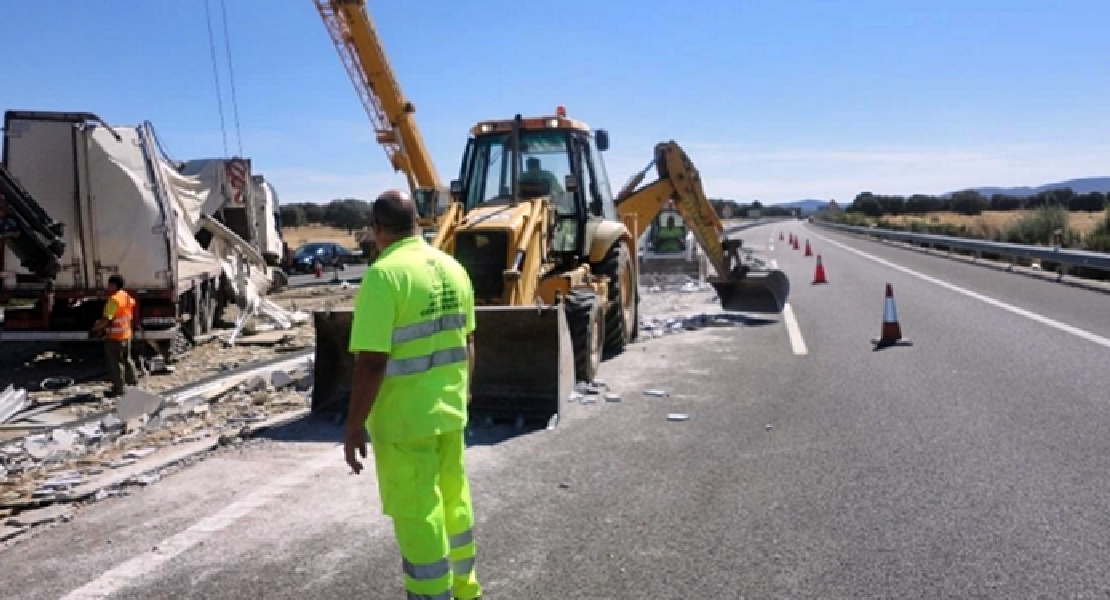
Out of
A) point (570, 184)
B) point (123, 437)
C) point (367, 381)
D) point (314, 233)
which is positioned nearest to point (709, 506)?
point (367, 381)

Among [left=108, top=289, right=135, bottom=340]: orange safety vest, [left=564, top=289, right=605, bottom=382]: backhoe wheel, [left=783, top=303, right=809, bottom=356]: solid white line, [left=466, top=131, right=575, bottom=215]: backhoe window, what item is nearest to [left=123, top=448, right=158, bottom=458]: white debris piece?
[left=108, top=289, right=135, bottom=340]: orange safety vest

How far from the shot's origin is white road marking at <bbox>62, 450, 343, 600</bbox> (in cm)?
477

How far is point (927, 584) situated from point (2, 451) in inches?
300

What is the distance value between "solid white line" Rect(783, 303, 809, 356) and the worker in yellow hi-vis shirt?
27.1ft

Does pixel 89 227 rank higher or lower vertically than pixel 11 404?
higher

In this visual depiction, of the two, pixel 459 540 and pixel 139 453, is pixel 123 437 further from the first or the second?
pixel 459 540

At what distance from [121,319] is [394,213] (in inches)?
327

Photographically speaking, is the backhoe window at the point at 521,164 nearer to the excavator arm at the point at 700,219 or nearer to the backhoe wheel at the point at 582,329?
the backhoe wheel at the point at 582,329

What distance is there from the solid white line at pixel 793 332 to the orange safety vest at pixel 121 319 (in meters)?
7.89

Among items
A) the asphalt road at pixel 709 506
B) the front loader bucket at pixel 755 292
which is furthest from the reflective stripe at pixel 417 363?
the front loader bucket at pixel 755 292

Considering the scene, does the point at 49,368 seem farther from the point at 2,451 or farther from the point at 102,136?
the point at 2,451

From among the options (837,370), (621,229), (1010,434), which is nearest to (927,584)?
(1010,434)

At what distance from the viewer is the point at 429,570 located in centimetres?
383

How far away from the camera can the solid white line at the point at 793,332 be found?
12.1 meters
